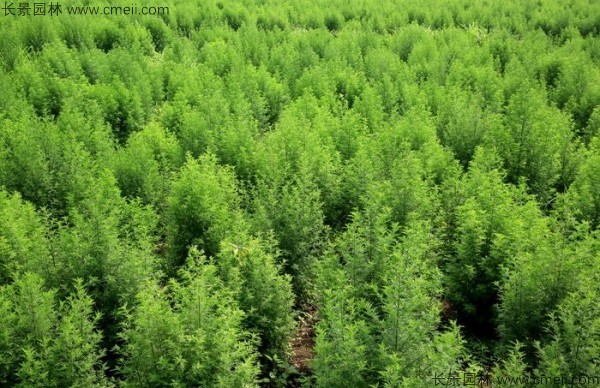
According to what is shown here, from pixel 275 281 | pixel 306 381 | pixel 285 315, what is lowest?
pixel 306 381

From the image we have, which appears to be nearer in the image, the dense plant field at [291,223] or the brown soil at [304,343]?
the dense plant field at [291,223]

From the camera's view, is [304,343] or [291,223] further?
[291,223]

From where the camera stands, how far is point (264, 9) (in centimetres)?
2062

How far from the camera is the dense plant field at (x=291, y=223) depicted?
16.3ft

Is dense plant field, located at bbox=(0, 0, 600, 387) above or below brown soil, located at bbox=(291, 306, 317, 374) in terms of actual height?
above

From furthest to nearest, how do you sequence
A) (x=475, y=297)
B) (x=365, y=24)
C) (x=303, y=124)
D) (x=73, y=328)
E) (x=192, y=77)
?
(x=365, y=24) → (x=192, y=77) → (x=303, y=124) → (x=475, y=297) → (x=73, y=328)

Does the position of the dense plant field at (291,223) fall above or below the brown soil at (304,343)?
above

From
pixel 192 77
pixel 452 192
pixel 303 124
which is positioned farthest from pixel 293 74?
pixel 452 192

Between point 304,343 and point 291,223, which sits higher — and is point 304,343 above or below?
below

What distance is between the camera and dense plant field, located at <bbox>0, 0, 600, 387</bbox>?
4.97 meters

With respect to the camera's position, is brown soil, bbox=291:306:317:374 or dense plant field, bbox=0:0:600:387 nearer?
dense plant field, bbox=0:0:600:387

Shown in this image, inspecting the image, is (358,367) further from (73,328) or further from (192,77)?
(192,77)

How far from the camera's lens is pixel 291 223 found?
7.22 m

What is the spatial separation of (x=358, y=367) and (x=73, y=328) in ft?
9.04
